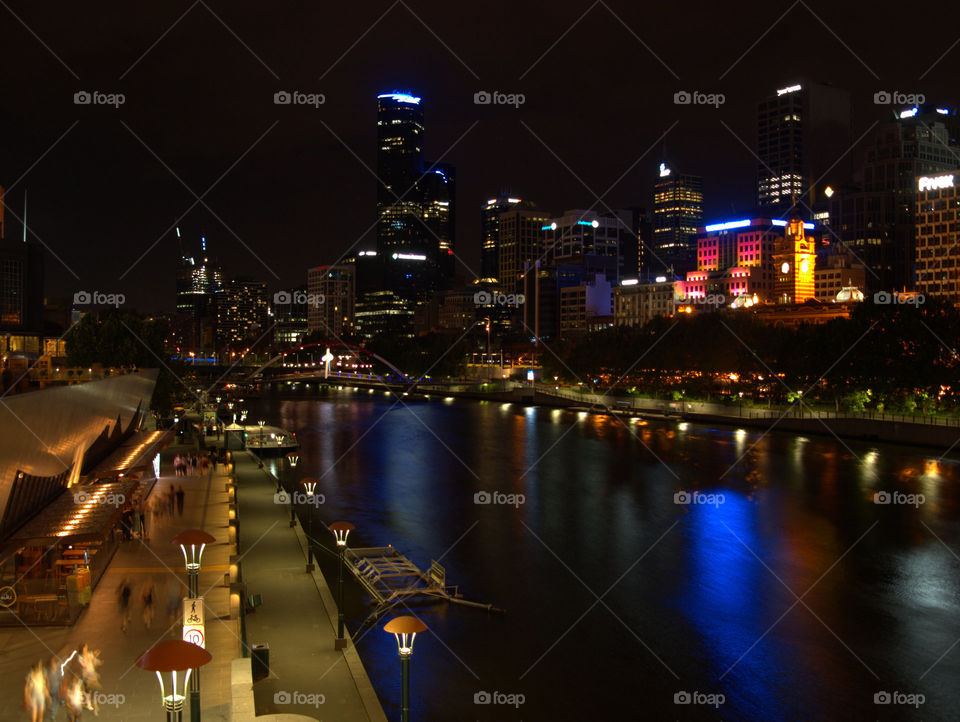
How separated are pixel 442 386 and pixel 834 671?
7811 cm

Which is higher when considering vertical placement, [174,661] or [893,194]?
[893,194]

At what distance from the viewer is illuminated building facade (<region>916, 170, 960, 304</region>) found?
82.8m

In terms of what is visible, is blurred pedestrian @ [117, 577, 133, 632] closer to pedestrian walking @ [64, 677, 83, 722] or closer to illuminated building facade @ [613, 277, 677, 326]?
pedestrian walking @ [64, 677, 83, 722]

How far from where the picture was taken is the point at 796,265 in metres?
98.7

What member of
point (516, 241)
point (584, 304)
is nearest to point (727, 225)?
point (584, 304)

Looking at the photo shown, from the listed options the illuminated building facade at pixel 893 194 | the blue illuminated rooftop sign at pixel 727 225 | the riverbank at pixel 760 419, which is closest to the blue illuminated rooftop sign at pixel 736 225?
the blue illuminated rooftop sign at pixel 727 225

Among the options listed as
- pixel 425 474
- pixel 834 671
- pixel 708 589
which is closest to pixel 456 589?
pixel 708 589

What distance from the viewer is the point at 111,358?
128ft

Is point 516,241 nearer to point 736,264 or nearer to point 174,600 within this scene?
point 736,264

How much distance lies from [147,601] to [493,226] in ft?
551

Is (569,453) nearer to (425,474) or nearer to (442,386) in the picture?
(425,474)

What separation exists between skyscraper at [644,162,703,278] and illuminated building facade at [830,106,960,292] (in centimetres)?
6734

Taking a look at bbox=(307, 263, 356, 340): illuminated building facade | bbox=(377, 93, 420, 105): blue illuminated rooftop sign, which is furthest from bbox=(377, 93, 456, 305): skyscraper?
bbox=(307, 263, 356, 340): illuminated building facade

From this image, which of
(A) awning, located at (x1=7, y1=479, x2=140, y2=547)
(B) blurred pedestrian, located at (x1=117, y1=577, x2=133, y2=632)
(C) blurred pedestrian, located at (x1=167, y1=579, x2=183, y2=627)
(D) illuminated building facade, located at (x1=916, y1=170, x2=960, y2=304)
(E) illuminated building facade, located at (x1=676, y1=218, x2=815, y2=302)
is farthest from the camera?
(E) illuminated building facade, located at (x1=676, y1=218, x2=815, y2=302)
